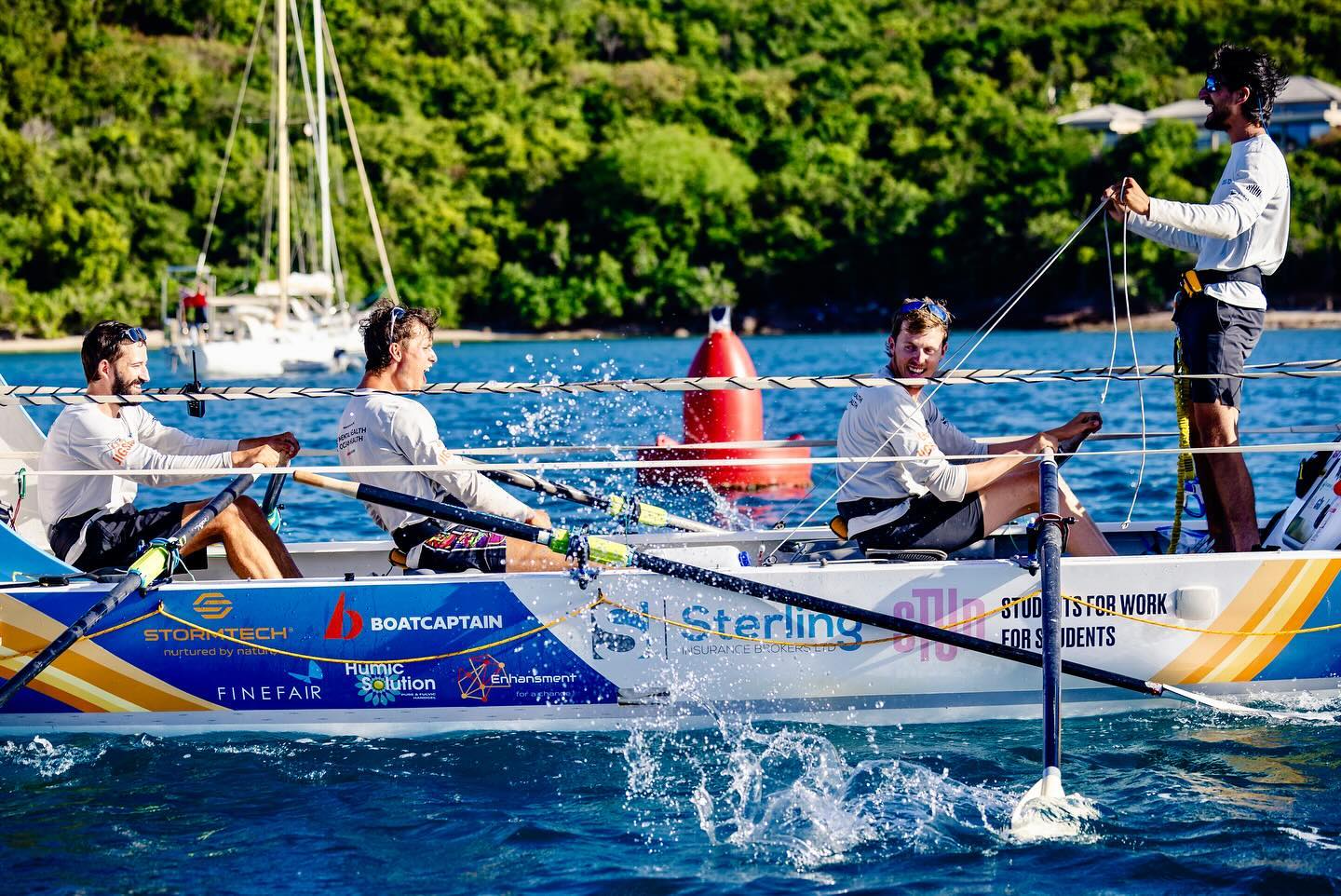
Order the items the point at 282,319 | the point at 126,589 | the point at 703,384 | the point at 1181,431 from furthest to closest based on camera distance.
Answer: the point at 282,319 < the point at 1181,431 < the point at 703,384 < the point at 126,589

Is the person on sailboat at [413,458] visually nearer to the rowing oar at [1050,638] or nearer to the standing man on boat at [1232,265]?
the rowing oar at [1050,638]

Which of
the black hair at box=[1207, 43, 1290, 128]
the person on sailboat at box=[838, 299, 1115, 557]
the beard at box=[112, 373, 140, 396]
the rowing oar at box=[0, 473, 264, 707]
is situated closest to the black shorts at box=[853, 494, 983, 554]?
the person on sailboat at box=[838, 299, 1115, 557]

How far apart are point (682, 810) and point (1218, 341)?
3.21 meters

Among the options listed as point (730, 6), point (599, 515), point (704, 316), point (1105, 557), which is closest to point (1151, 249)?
point (704, 316)

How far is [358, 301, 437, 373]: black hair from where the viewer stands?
6.41 metres

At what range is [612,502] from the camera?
6.83 meters

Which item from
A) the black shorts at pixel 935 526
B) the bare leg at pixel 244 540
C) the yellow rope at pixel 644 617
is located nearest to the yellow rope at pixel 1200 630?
the yellow rope at pixel 644 617

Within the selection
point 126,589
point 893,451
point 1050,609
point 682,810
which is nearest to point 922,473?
point 893,451

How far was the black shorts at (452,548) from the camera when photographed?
21.0 feet

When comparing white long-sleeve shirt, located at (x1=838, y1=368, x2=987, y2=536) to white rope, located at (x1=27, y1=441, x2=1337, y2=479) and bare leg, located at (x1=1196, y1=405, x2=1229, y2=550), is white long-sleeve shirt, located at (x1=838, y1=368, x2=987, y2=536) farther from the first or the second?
bare leg, located at (x1=1196, y1=405, x2=1229, y2=550)

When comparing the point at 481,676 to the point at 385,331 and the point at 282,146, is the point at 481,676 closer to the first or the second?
the point at 385,331

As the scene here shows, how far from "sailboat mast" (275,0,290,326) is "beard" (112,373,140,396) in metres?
30.3

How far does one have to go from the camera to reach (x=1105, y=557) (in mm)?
6094

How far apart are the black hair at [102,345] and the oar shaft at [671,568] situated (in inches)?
45.7
